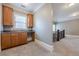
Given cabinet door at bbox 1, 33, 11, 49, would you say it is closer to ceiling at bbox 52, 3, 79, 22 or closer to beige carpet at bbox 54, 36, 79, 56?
beige carpet at bbox 54, 36, 79, 56

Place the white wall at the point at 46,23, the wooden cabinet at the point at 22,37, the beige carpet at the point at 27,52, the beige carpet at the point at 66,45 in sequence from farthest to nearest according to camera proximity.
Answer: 1. the wooden cabinet at the point at 22,37
2. the white wall at the point at 46,23
3. the beige carpet at the point at 66,45
4. the beige carpet at the point at 27,52

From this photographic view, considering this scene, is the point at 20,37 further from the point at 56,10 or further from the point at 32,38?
the point at 56,10

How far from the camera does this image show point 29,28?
537cm

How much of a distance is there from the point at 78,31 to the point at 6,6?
301cm

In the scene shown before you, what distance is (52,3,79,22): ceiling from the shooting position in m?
2.45

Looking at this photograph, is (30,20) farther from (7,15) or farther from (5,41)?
(5,41)

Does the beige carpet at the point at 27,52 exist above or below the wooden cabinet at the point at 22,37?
below

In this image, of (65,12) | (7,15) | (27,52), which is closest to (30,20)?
(7,15)

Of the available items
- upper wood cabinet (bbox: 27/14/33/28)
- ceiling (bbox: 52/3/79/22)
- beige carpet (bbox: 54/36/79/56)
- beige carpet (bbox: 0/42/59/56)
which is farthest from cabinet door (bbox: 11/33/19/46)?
ceiling (bbox: 52/3/79/22)

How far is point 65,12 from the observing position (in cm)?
266

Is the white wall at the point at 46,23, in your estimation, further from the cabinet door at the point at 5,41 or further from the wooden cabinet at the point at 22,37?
the cabinet door at the point at 5,41

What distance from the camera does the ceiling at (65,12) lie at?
2453mm

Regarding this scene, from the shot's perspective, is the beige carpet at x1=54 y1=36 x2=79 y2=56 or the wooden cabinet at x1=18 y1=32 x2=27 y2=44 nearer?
the beige carpet at x1=54 y1=36 x2=79 y2=56

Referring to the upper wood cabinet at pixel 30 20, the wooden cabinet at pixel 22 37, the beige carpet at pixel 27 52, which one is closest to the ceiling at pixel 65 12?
the beige carpet at pixel 27 52
